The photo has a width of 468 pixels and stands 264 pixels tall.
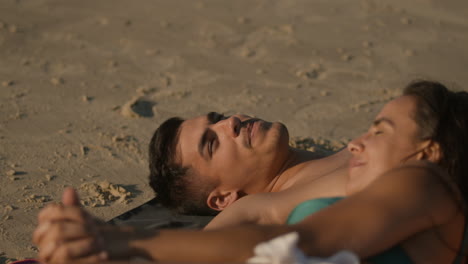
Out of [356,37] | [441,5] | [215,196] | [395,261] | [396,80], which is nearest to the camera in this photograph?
[395,261]

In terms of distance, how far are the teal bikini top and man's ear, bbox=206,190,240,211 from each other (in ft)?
2.09

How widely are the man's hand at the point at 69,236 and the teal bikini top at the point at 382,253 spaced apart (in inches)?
32.2

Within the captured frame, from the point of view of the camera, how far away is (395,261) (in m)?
2.07

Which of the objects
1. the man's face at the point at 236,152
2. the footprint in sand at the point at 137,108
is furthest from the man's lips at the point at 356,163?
the footprint in sand at the point at 137,108

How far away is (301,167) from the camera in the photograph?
3.06 metres

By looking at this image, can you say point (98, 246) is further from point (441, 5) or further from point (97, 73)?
point (441, 5)

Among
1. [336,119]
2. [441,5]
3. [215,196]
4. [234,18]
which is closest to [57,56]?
[234,18]

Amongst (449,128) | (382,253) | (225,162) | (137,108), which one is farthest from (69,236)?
(137,108)

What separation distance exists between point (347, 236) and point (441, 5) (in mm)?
5645

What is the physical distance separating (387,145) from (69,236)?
1.22m

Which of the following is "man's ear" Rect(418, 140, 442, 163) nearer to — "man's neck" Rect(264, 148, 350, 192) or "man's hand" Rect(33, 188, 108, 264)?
"man's neck" Rect(264, 148, 350, 192)

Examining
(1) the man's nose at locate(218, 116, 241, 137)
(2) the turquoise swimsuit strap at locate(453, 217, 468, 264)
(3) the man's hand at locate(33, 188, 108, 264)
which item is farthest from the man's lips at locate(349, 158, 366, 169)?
(3) the man's hand at locate(33, 188, 108, 264)

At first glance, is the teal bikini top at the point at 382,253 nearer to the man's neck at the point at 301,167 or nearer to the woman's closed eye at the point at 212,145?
the man's neck at the point at 301,167

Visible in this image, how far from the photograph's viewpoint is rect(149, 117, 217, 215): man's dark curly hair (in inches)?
120
